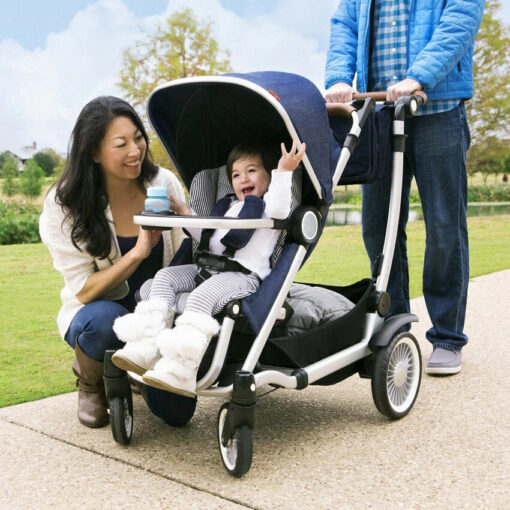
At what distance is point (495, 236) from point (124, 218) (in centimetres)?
958

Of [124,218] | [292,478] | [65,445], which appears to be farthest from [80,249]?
[292,478]

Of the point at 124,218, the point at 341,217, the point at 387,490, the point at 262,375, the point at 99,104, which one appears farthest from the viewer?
the point at 341,217

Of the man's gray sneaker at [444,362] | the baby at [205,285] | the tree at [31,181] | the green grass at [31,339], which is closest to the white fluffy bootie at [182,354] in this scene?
the baby at [205,285]

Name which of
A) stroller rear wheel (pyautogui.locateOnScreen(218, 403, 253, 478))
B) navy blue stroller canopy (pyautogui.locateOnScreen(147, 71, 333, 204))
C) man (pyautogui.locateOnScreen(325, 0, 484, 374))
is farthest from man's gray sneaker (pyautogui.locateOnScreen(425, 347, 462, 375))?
stroller rear wheel (pyautogui.locateOnScreen(218, 403, 253, 478))

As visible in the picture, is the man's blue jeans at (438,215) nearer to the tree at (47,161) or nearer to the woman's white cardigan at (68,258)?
the woman's white cardigan at (68,258)

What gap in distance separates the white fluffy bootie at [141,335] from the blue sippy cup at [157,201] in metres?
0.32

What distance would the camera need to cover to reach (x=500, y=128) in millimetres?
23188

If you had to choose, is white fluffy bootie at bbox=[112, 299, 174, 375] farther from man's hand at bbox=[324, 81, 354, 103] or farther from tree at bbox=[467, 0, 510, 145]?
tree at bbox=[467, 0, 510, 145]

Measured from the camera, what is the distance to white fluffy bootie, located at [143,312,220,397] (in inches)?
85.6

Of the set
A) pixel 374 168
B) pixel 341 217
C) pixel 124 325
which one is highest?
pixel 374 168

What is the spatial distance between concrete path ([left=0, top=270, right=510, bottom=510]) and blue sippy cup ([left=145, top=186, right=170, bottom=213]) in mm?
872

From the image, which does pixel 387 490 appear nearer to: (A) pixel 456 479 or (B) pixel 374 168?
(A) pixel 456 479

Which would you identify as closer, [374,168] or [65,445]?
[65,445]

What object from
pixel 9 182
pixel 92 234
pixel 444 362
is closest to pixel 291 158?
pixel 92 234
